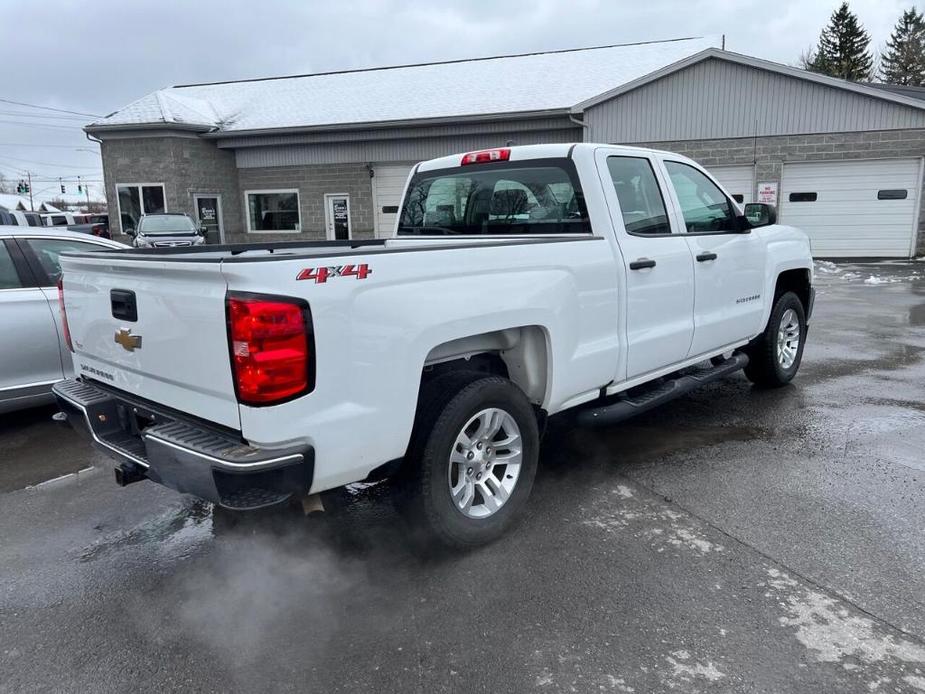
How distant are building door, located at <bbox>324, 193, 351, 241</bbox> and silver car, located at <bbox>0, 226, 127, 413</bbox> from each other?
1665 centimetres

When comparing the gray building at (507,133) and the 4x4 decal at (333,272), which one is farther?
the gray building at (507,133)

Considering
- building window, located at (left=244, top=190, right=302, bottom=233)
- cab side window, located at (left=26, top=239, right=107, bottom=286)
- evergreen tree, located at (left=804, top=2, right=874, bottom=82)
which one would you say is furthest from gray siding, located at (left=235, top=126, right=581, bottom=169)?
evergreen tree, located at (left=804, top=2, right=874, bottom=82)

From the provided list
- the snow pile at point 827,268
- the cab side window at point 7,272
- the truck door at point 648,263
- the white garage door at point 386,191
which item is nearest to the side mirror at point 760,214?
the truck door at point 648,263

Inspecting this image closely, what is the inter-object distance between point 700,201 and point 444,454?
2960mm

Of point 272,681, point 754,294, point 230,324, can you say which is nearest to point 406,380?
point 230,324

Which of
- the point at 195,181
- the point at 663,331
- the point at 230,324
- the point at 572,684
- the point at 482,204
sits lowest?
the point at 572,684

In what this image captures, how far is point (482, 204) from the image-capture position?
4609 millimetres

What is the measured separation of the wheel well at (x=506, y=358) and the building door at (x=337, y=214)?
1874cm

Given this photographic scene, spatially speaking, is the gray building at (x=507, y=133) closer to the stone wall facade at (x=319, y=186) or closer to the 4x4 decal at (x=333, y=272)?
the stone wall facade at (x=319, y=186)

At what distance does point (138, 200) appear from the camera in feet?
70.2

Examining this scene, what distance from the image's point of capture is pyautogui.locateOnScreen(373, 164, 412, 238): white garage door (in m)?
21.2

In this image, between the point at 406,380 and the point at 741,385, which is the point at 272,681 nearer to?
the point at 406,380

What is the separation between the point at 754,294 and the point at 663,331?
4.81 ft

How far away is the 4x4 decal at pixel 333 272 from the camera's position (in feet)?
8.47
